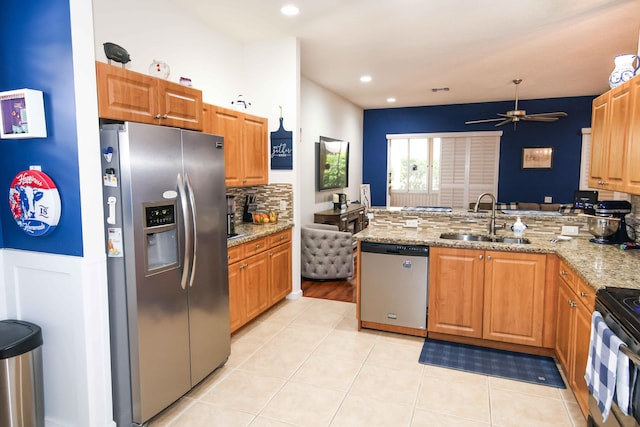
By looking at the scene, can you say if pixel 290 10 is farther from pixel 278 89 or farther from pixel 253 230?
pixel 253 230

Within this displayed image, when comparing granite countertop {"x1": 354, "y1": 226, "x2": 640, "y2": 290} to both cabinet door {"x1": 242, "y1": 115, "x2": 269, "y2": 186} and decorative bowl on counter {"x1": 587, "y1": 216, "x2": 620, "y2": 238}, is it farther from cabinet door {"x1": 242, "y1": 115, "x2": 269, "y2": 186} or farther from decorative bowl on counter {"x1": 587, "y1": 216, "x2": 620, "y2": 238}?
cabinet door {"x1": 242, "y1": 115, "x2": 269, "y2": 186}

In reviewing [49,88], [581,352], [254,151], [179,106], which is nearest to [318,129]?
[254,151]

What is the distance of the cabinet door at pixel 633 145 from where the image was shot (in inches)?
94.7

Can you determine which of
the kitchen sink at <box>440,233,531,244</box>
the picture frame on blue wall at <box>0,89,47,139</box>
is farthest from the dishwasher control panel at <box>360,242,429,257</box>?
the picture frame on blue wall at <box>0,89,47,139</box>

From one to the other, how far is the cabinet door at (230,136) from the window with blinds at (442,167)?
561 centimetres

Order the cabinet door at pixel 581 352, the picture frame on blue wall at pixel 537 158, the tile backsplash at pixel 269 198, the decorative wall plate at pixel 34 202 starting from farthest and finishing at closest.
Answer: the picture frame on blue wall at pixel 537 158 < the tile backsplash at pixel 269 198 < the cabinet door at pixel 581 352 < the decorative wall plate at pixel 34 202

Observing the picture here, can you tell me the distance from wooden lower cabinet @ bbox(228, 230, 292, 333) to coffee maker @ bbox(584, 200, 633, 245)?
9.32 feet

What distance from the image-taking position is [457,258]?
10.6 ft

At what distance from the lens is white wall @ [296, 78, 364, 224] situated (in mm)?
6035

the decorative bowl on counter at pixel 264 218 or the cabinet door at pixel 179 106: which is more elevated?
the cabinet door at pixel 179 106

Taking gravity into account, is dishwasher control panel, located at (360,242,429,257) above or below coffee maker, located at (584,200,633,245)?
below

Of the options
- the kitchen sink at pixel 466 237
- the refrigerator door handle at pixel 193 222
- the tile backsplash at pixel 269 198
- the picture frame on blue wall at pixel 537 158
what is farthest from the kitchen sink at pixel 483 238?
the picture frame on blue wall at pixel 537 158

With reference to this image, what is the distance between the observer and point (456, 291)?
3271 mm

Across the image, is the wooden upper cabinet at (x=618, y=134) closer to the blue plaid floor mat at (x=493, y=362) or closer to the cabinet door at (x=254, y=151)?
the blue plaid floor mat at (x=493, y=362)
